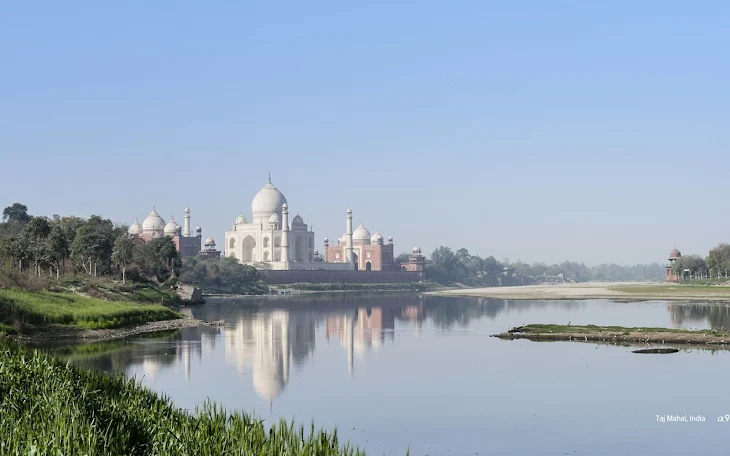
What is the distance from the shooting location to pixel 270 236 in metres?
132

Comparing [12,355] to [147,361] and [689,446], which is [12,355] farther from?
[689,446]

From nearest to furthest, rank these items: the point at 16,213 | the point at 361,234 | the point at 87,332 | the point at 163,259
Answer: the point at 87,332 < the point at 163,259 < the point at 16,213 < the point at 361,234

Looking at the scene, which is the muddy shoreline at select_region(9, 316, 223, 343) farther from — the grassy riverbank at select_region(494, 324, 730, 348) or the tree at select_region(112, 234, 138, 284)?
the tree at select_region(112, 234, 138, 284)

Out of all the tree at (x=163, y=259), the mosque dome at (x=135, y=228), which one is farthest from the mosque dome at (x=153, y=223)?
the tree at (x=163, y=259)

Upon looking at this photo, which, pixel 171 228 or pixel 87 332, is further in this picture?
pixel 171 228

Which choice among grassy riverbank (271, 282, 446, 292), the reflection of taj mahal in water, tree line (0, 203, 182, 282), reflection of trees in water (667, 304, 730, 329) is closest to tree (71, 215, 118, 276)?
tree line (0, 203, 182, 282)

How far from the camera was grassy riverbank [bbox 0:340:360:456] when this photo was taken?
39.7ft

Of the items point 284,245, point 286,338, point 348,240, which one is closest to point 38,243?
point 286,338

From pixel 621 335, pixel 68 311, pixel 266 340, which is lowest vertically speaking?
pixel 266 340

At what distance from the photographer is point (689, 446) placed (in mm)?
19156

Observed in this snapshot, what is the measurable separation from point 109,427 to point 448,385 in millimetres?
15008

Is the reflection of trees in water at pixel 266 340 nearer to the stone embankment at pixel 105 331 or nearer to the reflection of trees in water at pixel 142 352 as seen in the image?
the reflection of trees in water at pixel 142 352

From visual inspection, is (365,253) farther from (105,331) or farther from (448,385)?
(448,385)

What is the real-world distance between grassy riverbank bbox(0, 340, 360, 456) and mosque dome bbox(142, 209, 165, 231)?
383 feet
